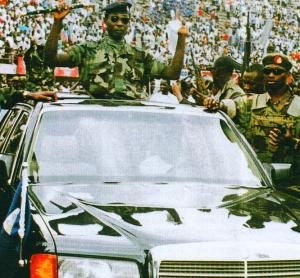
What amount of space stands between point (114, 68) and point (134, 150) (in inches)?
106

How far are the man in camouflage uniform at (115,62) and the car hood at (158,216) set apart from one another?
9.21 ft

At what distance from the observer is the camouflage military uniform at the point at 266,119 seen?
21.9 feet

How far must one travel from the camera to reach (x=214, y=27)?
4566 cm

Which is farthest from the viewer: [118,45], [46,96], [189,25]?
[189,25]

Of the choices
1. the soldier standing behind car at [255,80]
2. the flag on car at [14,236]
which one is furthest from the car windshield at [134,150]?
the soldier standing behind car at [255,80]

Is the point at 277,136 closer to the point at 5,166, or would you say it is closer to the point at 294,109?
the point at 294,109

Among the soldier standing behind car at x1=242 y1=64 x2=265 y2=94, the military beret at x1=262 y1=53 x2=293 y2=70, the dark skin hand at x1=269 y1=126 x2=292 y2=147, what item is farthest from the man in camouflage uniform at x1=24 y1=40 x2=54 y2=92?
the dark skin hand at x1=269 y1=126 x2=292 y2=147

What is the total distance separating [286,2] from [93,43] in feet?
150

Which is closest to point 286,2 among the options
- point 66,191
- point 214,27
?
point 214,27

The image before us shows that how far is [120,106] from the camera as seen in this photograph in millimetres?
5172

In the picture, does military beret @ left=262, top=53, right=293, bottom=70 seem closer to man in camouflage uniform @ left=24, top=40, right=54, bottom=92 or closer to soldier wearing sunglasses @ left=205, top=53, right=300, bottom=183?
soldier wearing sunglasses @ left=205, top=53, right=300, bottom=183

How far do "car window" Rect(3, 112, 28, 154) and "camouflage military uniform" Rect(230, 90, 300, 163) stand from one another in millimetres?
2118

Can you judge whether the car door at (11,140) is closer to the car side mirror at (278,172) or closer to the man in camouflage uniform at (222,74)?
the car side mirror at (278,172)

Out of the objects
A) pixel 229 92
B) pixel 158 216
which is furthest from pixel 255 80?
pixel 158 216
